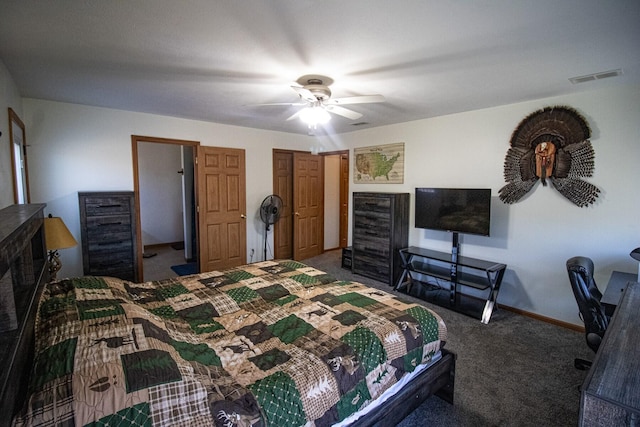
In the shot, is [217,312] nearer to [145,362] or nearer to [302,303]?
[302,303]

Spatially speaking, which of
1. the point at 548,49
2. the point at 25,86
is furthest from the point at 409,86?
the point at 25,86

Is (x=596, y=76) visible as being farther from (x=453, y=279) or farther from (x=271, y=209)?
(x=271, y=209)

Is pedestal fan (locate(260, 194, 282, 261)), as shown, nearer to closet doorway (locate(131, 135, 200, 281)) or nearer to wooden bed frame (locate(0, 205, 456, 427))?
closet doorway (locate(131, 135, 200, 281))

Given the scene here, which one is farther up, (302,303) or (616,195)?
(616,195)

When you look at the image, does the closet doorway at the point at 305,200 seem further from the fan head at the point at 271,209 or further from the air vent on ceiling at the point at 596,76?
the air vent on ceiling at the point at 596,76

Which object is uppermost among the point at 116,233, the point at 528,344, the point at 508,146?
the point at 508,146

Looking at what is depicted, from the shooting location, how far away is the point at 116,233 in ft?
12.1

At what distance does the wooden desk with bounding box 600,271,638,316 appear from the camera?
6.64ft

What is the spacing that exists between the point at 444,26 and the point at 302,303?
195 cm

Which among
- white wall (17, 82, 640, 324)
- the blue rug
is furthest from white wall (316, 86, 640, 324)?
the blue rug

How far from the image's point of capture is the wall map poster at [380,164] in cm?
463

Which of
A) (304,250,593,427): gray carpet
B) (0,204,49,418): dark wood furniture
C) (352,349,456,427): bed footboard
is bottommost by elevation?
(304,250,593,427): gray carpet

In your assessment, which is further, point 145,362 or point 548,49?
point 548,49

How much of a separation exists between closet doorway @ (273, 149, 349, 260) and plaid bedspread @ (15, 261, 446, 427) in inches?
125
